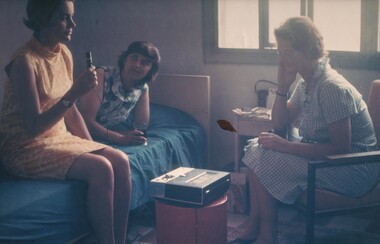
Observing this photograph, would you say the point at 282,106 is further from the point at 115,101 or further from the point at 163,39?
the point at 163,39

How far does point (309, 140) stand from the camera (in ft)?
10.3

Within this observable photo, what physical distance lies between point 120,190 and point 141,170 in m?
0.39

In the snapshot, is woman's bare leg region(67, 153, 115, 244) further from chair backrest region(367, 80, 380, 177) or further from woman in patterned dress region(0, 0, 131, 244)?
chair backrest region(367, 80, 380, 177)

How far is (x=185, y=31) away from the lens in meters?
4.48

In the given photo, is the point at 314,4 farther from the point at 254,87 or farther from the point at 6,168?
the point at 6,168

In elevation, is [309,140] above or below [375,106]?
below

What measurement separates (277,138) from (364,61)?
1134 millimetres

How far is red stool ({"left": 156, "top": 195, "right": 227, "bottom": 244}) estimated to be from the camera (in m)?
2.89

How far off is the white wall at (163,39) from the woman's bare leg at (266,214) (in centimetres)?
127

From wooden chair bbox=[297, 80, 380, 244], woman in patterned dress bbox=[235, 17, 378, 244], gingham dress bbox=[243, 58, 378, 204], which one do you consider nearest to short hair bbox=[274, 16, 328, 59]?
woman in patterned dress bbox=[235, 17, 378, 244]

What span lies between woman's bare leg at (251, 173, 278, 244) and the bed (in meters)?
0.66

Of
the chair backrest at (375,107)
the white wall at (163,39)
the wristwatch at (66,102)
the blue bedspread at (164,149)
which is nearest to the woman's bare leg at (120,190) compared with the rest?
the blue bedspread at (164,149)

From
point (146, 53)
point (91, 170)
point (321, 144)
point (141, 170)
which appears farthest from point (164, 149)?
point (321, 144)

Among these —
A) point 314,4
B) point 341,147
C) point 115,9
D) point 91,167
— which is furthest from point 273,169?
point 115,9
